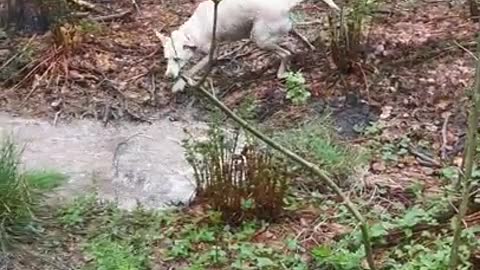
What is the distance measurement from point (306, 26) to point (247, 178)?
2.51 m

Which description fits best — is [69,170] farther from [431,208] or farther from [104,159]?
[431,208]

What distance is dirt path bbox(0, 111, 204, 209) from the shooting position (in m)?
4.79

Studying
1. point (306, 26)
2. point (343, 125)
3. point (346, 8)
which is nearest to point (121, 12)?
point (306, 26)

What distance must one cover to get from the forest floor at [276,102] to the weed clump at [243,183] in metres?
0.09

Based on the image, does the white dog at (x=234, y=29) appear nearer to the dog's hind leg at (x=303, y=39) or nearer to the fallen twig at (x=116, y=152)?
the dog's hind leg at (x=303, y=39)

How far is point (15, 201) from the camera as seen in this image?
14.0 ft

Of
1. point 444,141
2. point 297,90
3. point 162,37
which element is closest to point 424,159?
point 444,141

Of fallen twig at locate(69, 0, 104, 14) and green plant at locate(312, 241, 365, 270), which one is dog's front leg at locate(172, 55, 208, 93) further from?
green plant at locate(312, 241, 365, 270)

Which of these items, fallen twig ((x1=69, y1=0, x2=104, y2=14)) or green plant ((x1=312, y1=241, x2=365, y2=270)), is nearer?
green plant ((x1=312, y1=241, x2=365, y2=270))

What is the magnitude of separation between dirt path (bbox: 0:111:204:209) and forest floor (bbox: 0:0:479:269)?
6.6 inches

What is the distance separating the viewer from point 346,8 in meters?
6.11

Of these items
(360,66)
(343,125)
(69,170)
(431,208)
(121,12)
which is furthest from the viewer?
(121,12)

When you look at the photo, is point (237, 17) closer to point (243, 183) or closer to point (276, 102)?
point (276, 102)

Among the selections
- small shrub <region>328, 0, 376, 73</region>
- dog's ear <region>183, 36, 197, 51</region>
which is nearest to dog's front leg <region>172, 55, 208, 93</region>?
dog's ear <region>183, 36, 197, 51</region>
